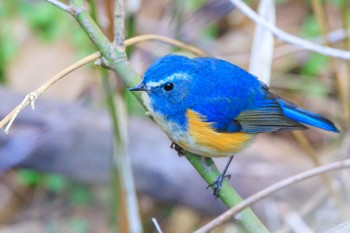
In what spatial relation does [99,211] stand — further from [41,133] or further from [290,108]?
[290,108]

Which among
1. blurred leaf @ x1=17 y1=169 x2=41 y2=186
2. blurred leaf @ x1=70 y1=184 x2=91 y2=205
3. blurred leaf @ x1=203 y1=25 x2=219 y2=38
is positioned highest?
blurred leaf @ x1=203 y1=25 x2=219 y2=38

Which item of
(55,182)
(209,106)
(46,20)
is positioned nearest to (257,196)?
(209,106)

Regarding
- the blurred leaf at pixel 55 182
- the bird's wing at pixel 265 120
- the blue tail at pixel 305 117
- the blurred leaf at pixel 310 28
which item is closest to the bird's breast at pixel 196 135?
the bird's wing at pixel 265 120

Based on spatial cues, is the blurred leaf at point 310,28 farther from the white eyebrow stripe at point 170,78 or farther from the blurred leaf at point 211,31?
the white eyebrow stripe at point 170,78

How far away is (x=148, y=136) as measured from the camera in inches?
164

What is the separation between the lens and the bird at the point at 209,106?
2.66m

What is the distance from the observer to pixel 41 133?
407cm

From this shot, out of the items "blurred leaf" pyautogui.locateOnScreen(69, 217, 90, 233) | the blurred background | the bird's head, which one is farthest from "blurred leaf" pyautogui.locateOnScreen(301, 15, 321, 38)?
the bird's head

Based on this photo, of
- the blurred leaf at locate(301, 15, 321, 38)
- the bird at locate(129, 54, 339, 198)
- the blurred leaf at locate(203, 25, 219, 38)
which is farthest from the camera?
the blurred leaf at locate(203, 25, 219, 38)

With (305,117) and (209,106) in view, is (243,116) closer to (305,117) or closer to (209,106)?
(209,106)

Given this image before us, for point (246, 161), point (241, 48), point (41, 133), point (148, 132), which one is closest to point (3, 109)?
point (41, 133)

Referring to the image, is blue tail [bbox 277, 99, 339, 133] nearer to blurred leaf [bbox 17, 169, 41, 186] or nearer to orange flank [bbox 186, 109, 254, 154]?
orange flank [bbox 186, 109, 254, 154]

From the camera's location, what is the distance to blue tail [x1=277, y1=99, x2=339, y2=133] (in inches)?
119

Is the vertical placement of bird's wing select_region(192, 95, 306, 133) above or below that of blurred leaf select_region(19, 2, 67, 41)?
below
